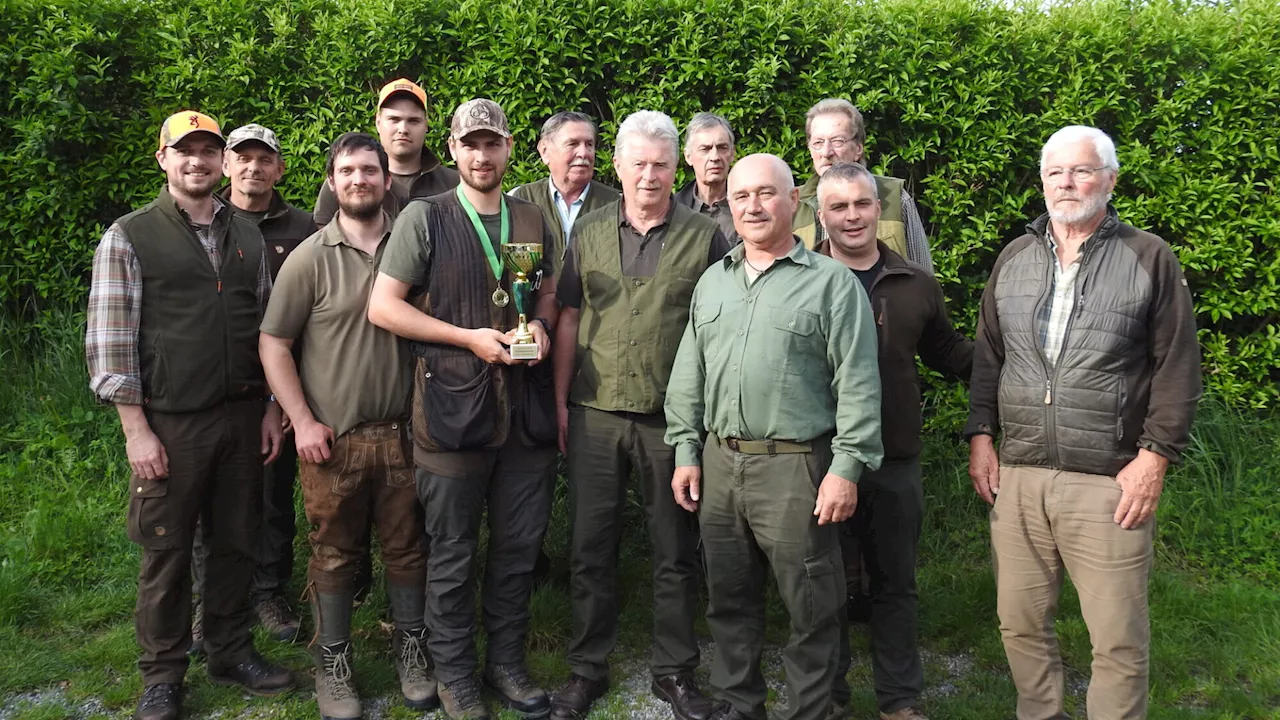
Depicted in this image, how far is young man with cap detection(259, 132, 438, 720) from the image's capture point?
3.78m

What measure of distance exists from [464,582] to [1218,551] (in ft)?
13.5

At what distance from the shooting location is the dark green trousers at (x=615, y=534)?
3.84 metres

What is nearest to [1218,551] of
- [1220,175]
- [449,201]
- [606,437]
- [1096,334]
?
[1220,175]

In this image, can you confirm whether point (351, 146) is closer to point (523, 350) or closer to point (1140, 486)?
point (523, 350)

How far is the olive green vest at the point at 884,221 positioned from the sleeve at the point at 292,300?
2.13 m

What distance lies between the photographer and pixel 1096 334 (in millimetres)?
3244

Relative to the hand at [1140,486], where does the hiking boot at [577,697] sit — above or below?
below

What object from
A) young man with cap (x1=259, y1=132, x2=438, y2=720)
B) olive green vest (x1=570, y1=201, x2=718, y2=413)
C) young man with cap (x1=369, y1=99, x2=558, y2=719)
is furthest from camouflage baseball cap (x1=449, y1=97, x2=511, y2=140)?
olive green vest (x1=570, y1=201, x2=718, y2=413)

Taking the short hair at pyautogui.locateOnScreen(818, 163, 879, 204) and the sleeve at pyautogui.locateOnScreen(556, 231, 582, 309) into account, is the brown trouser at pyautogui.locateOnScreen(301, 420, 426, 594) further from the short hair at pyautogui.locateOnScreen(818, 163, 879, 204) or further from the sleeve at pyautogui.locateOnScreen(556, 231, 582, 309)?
the short hair at pyautogui.locateOnScreen(818, 163, 879, 204)

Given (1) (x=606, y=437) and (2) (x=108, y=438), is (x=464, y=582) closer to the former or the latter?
(1) (x=606, y=437)

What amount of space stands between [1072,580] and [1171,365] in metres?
0.86

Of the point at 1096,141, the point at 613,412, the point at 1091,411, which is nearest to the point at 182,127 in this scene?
the point at 613,412

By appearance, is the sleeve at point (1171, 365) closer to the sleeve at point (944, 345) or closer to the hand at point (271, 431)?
the sleeve at point (944, 345)

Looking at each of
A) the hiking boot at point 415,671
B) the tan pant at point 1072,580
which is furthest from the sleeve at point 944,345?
the hiking boot at point 415,671
